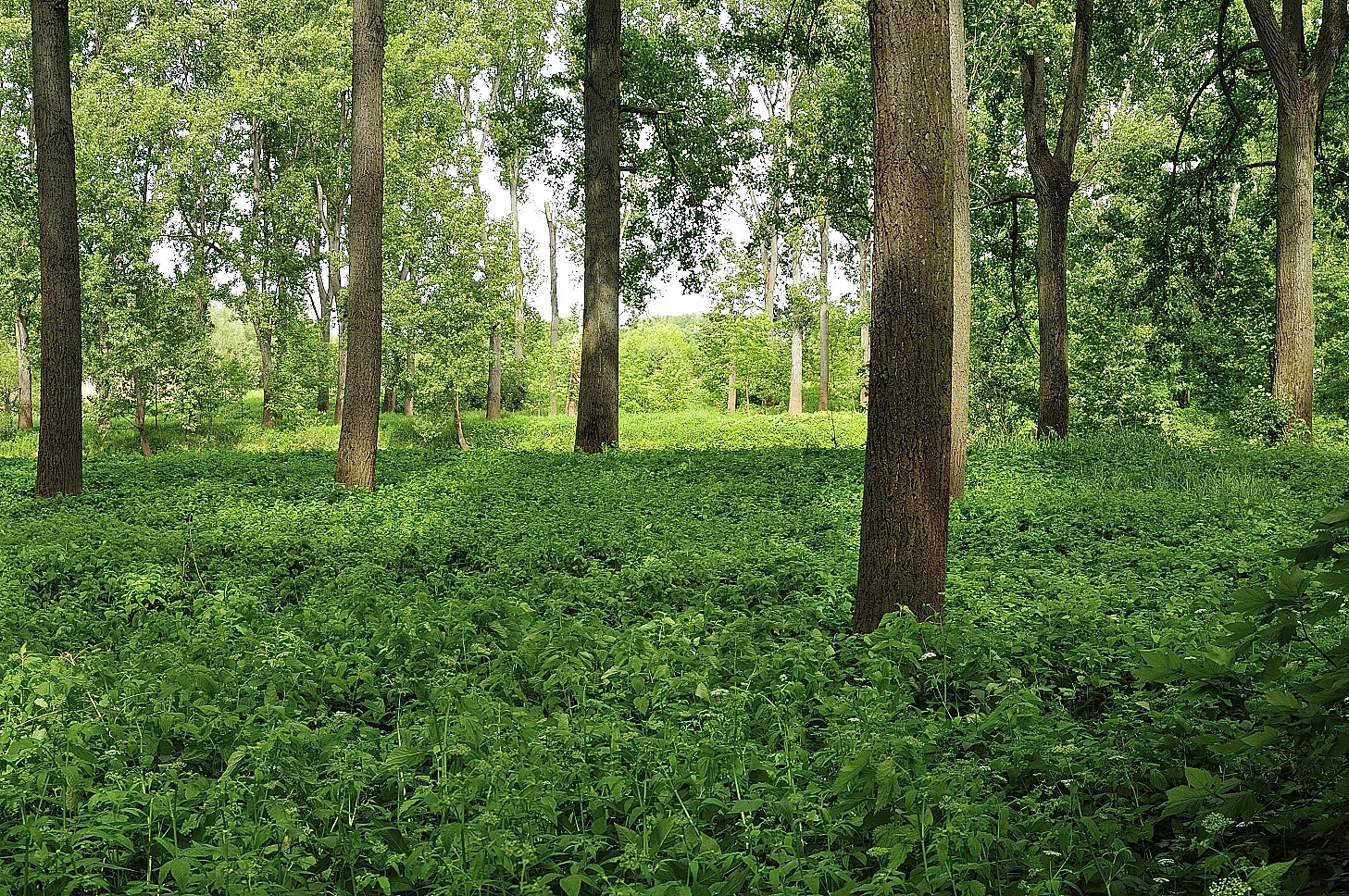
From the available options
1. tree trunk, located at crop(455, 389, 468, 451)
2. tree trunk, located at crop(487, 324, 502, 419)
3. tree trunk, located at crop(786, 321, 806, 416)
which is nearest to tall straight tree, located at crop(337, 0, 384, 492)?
tree trunk, located at crop(455, 389, 468, 451)

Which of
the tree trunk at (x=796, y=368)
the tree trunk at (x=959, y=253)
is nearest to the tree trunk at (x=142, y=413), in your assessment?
the tree trunk at (x=796, y=368)

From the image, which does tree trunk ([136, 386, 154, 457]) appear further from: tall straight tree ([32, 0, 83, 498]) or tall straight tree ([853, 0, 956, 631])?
tall straight tree ([853, 0, 956, 631])

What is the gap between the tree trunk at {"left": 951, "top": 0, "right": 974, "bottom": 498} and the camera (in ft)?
30.7

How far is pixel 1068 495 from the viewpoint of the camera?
1050 centimetres

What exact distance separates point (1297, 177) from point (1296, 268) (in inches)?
56.2

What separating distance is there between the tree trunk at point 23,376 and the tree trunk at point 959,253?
33.4 meters

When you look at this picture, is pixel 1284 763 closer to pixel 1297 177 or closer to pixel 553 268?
pixel 1297 177

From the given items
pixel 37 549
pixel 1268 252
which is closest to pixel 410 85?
pixel 1268 252

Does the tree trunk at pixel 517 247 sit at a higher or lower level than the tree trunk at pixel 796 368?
higher

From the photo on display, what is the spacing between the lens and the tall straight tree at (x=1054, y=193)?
1611 centimetres

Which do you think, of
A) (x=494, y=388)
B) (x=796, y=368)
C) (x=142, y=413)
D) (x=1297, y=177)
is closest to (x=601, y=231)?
(x=1297, y=177)

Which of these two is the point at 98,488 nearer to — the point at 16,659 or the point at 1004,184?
the point at 16,659

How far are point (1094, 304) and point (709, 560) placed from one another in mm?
22513

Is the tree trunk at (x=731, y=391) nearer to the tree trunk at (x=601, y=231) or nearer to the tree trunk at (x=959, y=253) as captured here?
the tree trunk at (x=601, y=231)
